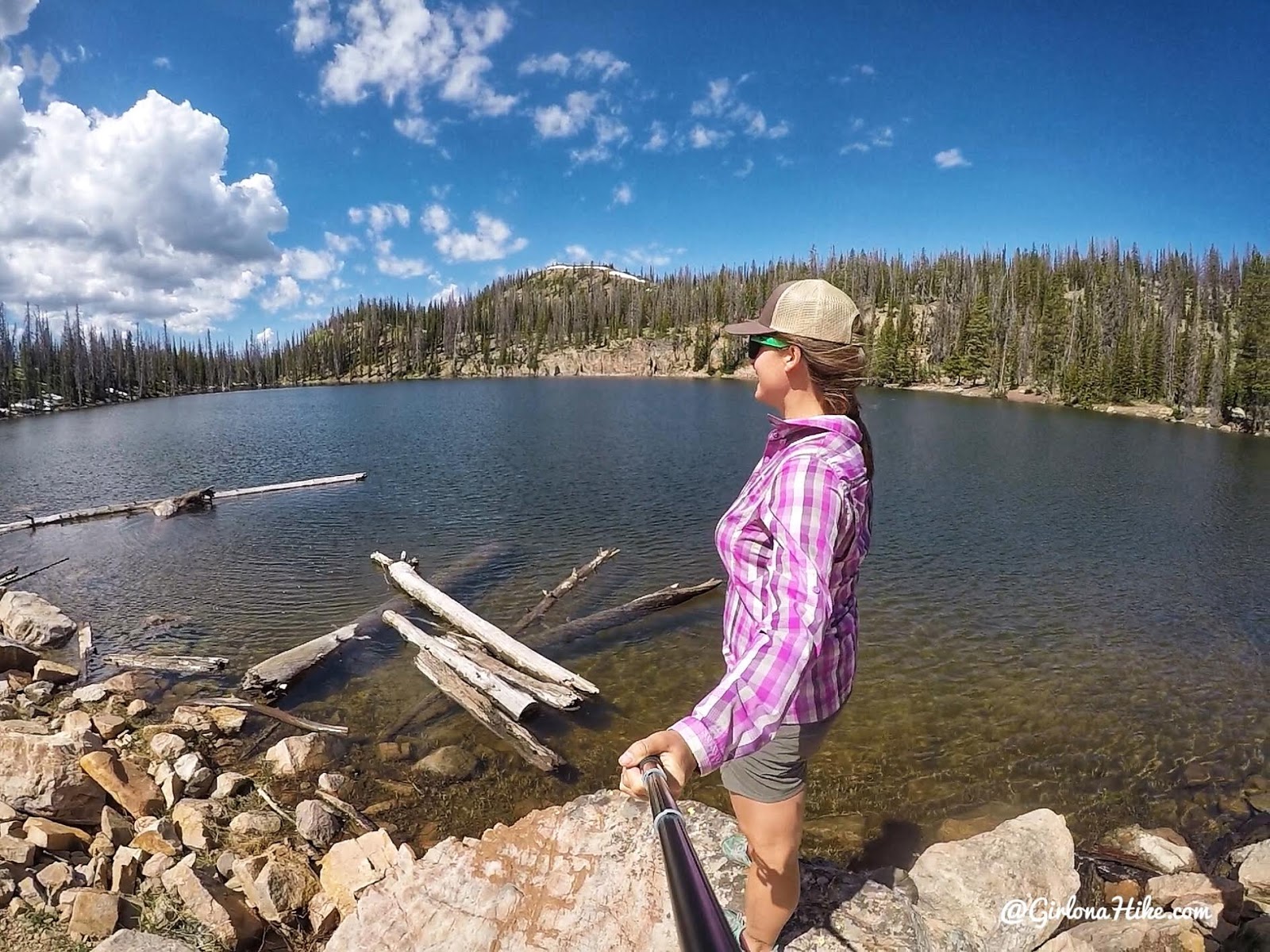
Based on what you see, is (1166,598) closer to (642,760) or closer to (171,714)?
(642,760)

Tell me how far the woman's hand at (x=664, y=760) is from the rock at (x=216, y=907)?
5683mm

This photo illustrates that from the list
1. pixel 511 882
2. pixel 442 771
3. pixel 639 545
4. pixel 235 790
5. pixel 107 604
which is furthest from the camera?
pixel 639 545

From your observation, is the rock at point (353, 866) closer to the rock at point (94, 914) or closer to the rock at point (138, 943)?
the rock at point (138, 943)

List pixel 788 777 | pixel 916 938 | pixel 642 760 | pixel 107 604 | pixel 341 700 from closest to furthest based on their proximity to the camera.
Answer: pixel 642 760
pixel 788 777
pixel 916 938
pixel 341 700
pixel 107 604

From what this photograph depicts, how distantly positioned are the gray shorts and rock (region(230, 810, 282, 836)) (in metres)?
7.36

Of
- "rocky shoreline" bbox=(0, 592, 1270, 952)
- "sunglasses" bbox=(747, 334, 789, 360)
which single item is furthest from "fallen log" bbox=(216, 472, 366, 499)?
"sunglasses" bbox=(747, 334, 789, 360)

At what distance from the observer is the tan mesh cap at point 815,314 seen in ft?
8.81

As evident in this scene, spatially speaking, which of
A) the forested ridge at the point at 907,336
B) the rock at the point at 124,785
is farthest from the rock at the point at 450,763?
the forested ridge at the point at 907,336

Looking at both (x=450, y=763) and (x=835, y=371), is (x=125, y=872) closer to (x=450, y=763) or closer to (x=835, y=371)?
(x=450, y=763)

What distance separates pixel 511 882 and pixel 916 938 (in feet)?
9.27

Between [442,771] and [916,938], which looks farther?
[442,771]

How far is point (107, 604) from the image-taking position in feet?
56.9

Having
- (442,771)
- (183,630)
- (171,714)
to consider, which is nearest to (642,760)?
(442,771)

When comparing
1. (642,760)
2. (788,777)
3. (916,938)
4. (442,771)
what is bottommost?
(442,771)
